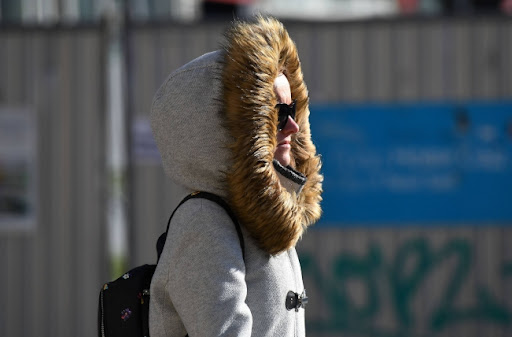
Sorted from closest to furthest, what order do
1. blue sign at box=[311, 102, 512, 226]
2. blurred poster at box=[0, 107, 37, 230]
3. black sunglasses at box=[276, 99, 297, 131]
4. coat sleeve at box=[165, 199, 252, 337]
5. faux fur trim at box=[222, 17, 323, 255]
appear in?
coat sleeve at box=[165, 199, 252, 337]
faux fur trim at box=[222, 17, 323, 255]
black sunglasses at box=[276, 99, 297, 131]
blue sign at box=[311, 102, 512, 226]
blurred poster at box=[0, 107, 37, 230]

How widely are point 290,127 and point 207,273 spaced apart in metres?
0.49

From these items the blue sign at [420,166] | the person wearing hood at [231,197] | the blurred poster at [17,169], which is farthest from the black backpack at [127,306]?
the blurred poster at [17,169]

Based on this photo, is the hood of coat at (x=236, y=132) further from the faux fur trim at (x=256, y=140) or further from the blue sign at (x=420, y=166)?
the blue sign at (x=420, y=166)

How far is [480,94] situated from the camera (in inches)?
229

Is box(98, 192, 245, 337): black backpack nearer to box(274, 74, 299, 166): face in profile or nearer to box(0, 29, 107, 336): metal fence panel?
box(274, 74, 299, 166): face in profile

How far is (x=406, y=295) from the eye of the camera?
228 inches

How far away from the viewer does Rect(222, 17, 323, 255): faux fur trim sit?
76.0 inches

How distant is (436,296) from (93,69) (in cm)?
300

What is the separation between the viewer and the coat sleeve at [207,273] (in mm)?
1817

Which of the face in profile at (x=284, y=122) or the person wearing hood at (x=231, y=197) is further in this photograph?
the face in profile at (x=284, y=122)

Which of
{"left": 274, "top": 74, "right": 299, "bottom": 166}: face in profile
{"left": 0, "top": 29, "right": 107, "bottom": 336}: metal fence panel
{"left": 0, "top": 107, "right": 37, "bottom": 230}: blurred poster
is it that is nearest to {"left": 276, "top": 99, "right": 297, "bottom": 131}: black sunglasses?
{"left": 274, "top": 74, "right": 299, "bottom": 166}: face in profile

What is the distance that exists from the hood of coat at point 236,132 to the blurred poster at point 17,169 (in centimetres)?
410

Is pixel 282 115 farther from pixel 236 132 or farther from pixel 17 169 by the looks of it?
pixel 17 169

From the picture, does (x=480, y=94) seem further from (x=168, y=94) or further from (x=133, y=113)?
(x=168, y=94)
